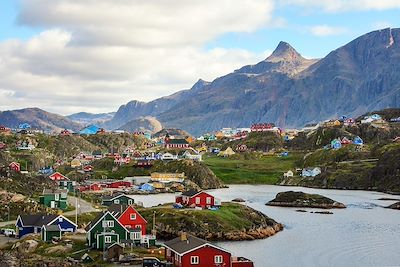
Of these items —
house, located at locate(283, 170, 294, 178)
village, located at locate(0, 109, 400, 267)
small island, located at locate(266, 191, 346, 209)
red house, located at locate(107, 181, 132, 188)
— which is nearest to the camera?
village, located at locate(0, 109, 400, 267)

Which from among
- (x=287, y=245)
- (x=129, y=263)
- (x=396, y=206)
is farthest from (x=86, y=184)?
(x=129, y=263)

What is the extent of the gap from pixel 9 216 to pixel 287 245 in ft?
114

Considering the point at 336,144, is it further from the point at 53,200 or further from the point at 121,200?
the point at 53,200

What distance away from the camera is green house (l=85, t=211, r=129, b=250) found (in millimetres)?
56156

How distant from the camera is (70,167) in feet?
550

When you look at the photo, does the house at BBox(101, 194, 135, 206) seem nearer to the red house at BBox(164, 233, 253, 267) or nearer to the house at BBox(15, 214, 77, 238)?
the house at BBox(15, 214, 77, 238)

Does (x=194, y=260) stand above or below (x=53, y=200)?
below

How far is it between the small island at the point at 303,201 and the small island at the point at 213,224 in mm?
31063

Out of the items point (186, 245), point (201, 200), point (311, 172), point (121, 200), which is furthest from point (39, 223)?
point (311, 172)

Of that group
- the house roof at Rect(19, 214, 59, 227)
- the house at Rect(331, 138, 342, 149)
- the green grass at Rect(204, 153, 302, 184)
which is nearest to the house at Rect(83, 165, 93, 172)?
the green grass at Rect(204, 153, 302, 184)

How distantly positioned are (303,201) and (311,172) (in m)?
53.4

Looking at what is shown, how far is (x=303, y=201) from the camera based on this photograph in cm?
11625

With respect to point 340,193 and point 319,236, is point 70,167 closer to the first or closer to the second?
point 340,193

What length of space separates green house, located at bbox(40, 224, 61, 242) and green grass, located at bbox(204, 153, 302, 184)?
107 meters
